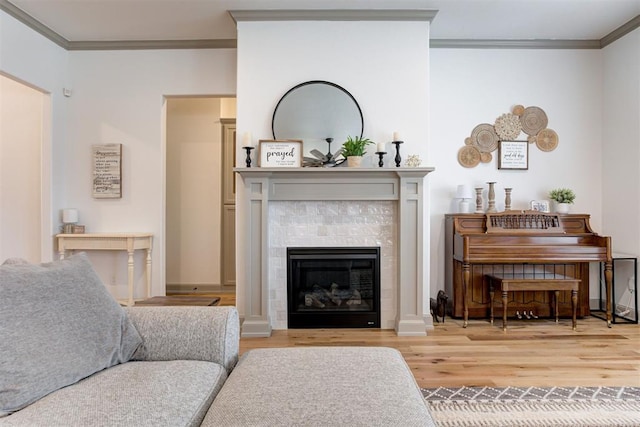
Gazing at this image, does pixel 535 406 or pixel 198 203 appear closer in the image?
pixel 535 406

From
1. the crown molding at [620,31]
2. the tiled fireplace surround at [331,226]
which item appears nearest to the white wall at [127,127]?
the tiled fireplace surround at [331,226]

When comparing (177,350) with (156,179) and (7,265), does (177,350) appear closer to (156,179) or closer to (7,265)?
(7,265)

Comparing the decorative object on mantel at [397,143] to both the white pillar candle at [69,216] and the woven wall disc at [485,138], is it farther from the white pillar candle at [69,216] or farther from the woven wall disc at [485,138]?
the white pillar candle at [69,216]

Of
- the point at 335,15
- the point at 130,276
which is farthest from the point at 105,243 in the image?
the point at 335,15

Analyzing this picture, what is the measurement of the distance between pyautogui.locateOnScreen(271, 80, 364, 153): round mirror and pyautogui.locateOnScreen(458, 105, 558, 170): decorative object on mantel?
50.2 inches

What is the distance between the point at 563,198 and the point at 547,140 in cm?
62

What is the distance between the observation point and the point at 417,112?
11.4ft

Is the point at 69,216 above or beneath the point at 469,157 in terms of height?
beneath

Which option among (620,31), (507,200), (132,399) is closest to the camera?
(132,399)

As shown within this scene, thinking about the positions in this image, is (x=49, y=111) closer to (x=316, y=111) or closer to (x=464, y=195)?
(x=316, y=111)

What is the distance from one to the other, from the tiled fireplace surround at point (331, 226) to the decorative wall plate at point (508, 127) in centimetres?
127

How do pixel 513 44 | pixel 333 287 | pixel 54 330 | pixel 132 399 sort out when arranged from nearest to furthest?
1. pixel 132 399
2. pixel 54 330
3. pixel 333 287
4. pixel 513 44

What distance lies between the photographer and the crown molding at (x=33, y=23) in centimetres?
330

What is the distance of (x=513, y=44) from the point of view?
396cm
